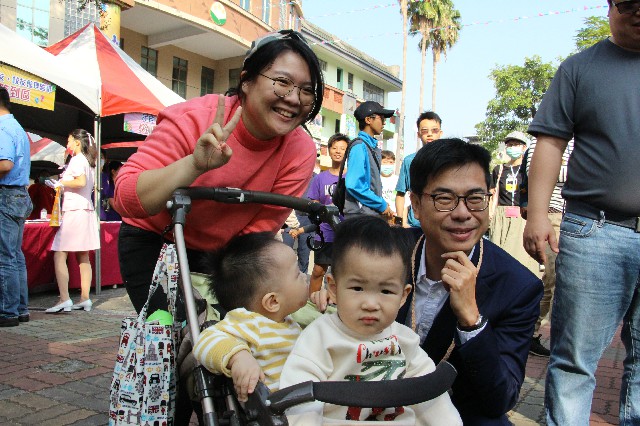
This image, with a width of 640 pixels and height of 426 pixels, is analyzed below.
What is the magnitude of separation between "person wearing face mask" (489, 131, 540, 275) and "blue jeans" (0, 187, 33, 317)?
470 centimetres

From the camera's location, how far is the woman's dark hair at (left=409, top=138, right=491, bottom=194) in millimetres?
1955

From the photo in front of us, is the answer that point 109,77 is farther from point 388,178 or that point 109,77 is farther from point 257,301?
point 257,301

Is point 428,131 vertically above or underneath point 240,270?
above

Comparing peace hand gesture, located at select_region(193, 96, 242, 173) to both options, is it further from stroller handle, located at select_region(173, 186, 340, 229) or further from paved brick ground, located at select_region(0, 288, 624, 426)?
paved brick ground, located at select_region(0, 288, 624, 426)

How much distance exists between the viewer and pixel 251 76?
91.3 inches

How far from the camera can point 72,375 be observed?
167 inches

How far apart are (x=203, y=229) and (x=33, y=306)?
5213 mm

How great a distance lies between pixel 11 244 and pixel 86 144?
1.59 meters

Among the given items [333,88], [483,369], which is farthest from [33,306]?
[333,88]

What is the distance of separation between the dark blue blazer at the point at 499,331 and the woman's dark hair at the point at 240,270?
616mm

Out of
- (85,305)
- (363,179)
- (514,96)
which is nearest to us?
(363,179)

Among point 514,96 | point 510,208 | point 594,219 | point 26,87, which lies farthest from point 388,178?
point 514,96

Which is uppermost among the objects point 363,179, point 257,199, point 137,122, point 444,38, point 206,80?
point 444,38

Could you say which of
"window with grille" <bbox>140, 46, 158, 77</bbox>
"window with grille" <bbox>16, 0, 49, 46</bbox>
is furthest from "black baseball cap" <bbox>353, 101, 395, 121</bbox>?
"window with grille" <bbox>140, 46, 158, 77</bbox>
